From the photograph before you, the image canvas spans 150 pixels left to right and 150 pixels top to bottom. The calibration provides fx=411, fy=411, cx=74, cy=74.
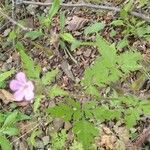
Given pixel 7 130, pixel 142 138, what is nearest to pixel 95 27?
pixel 142 138

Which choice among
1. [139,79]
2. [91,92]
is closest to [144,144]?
[139,79]

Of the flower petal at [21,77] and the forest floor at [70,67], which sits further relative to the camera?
the forest floor at [70,67]

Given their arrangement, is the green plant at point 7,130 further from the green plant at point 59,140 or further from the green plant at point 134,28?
the green plant at point 134,28

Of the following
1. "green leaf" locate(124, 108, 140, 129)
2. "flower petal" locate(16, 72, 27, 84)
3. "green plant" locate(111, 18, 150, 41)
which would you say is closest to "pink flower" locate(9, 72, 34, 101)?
"flower petal" locate(16, 72, 27, 84)

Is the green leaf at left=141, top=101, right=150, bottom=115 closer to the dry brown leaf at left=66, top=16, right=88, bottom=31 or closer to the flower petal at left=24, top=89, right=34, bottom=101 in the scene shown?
the flower petal at left=24, top=89, right=34, bottom=101

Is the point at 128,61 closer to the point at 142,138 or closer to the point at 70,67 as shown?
the point at 142,138

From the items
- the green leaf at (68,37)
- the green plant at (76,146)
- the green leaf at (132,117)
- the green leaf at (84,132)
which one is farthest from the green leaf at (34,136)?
the green leaf at (84,132)

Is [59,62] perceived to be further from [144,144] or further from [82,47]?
[144,144]
